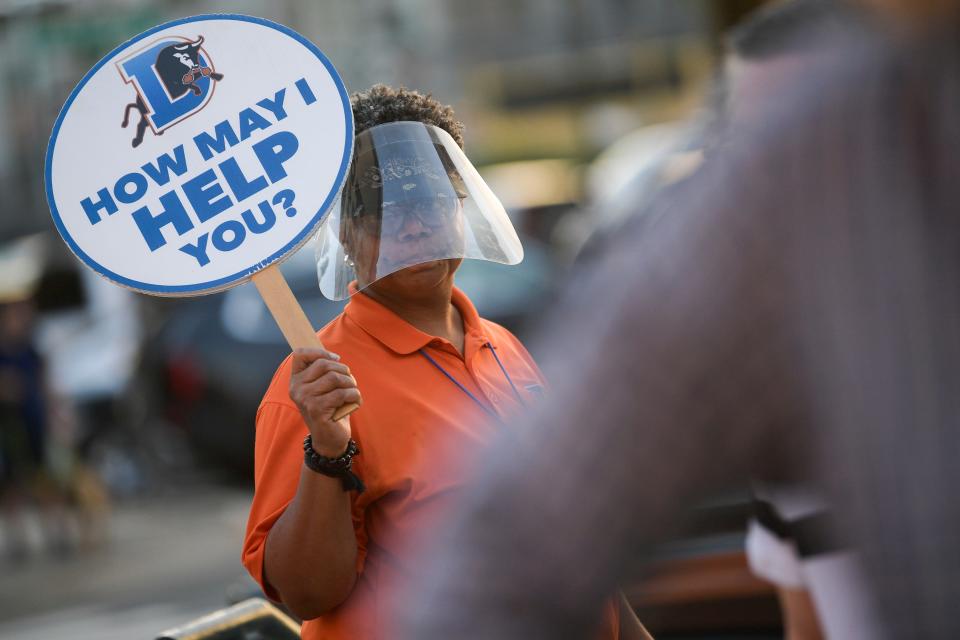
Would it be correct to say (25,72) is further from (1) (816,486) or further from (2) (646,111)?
(1) (816,486)

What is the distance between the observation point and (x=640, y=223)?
2.55 feet

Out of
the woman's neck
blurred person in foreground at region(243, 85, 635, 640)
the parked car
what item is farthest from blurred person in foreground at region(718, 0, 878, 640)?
the parked car

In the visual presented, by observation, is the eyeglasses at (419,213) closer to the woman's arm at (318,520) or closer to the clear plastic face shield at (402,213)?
the clear plastic face shield at (402,213)

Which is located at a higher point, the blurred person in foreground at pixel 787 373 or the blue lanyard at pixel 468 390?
the blurred person in foreground at pixel 787 373

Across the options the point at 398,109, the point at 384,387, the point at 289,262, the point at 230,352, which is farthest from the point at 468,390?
the point at 289,262

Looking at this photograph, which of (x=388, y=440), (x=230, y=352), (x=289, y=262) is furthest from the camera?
(x=289, y=262)

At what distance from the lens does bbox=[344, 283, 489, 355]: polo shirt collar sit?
2.04 metres

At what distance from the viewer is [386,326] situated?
2.07 meters

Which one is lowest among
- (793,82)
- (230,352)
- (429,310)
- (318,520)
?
(230,352)

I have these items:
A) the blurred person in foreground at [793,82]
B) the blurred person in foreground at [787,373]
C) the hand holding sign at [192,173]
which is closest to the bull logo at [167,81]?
the hand holding sign at [192,173]

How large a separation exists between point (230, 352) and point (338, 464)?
848 centimetres

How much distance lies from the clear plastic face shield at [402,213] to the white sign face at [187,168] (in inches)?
7.4

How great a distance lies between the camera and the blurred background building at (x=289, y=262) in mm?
8609

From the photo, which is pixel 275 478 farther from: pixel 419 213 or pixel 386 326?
pixel 419 213
